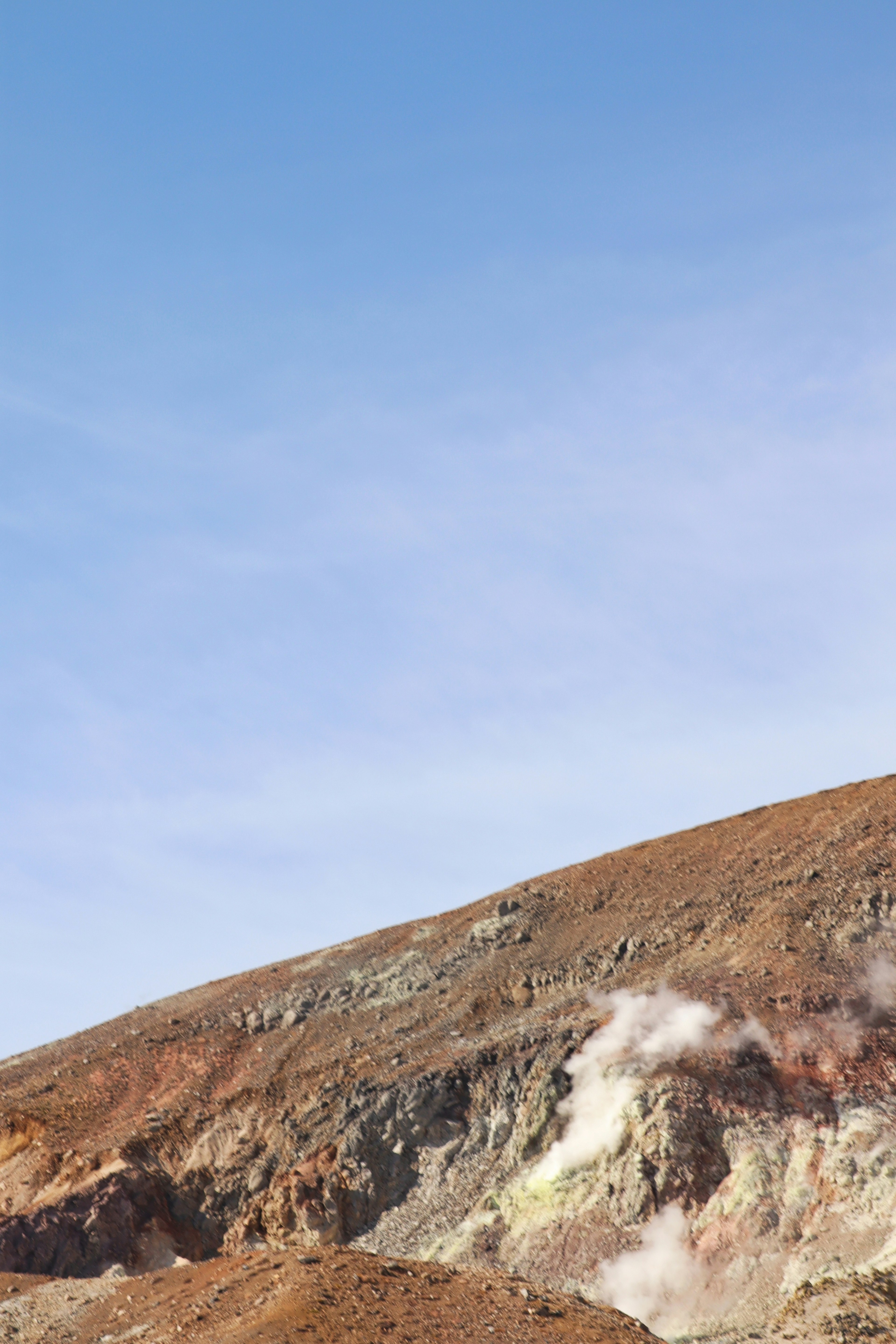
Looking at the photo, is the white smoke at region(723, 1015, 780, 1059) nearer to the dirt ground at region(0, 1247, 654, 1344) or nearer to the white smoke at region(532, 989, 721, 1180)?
the white smoke at region(532, 989, 721, 1180)

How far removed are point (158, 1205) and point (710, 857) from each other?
20.1 meters

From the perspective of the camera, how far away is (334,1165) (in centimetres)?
3153

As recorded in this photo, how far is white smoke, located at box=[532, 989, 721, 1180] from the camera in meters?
→ 28.9

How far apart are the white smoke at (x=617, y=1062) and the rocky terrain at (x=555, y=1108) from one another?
0.23 feet

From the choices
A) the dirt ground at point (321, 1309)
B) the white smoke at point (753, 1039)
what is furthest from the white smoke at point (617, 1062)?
the dirt ground at point (321, 1309)

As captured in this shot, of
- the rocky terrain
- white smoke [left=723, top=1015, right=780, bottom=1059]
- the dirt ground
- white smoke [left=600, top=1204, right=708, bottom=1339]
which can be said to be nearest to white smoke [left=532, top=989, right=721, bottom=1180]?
the rocky terrain

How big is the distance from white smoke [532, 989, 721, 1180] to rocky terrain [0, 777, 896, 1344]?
0.23 ft

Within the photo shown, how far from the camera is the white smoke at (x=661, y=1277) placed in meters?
24.5

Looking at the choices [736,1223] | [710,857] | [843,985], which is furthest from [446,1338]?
[710,857]

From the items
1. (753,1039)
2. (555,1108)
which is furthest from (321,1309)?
(753,1039)

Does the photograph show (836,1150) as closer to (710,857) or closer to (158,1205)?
(710,857)

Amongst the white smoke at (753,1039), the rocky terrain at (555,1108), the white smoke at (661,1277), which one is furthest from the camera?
the white smoke at (753,1039)

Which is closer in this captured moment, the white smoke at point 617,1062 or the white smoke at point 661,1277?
the white smoke at point 661,1277

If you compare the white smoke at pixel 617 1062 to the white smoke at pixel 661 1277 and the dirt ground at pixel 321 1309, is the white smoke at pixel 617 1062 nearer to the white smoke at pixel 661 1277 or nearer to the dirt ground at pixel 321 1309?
the white smoke at pixel 661 1277
